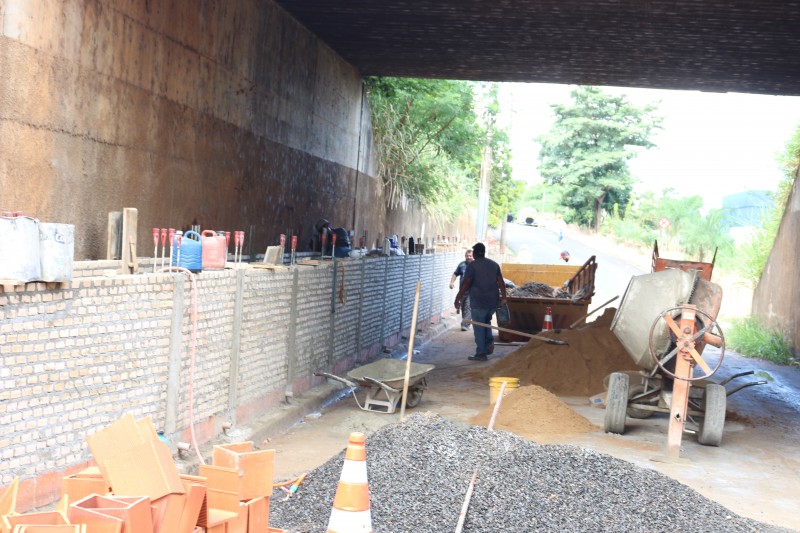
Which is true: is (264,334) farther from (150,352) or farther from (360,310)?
(360,310)

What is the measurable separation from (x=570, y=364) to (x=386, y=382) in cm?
477

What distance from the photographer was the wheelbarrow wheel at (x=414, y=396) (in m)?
12.0

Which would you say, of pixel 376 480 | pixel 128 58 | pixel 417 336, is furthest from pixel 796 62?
pixel 376 480

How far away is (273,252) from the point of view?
35.2ft

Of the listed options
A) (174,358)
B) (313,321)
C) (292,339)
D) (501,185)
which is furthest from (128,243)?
(501,185)

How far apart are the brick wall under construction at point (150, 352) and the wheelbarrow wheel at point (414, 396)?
1325 mm

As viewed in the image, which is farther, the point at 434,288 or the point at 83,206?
the point at 434,288

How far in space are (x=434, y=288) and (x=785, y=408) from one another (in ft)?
35.7

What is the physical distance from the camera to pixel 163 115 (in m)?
13.0

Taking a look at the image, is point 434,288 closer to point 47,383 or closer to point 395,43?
point 395,43

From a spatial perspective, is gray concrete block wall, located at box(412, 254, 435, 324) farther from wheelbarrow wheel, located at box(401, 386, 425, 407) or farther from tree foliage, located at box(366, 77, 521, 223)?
wheelbarrow wheel, located at box(401, 386, 425, 407)

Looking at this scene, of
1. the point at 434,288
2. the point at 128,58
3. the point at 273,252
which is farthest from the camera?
the point at 434,288

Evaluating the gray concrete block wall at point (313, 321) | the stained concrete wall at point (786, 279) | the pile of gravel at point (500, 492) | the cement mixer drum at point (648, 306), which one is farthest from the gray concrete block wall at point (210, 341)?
the stained concrete wall at point (786, 279)

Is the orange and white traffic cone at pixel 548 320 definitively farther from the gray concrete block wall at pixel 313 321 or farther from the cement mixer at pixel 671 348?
the cement mixer at pixel 671 348
